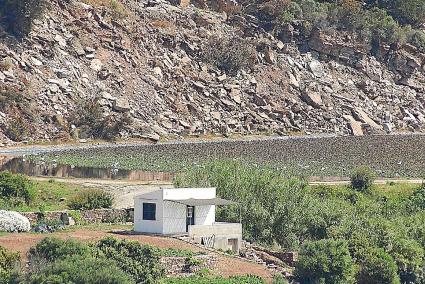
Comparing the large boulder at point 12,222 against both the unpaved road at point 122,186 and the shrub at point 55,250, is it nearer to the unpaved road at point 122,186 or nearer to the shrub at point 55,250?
the shrub at point 55,250

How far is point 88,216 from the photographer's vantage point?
231ft

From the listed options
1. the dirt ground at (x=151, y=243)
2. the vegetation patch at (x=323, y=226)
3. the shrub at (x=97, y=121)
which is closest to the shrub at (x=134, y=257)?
the dirt ground at (x=151, y=243)

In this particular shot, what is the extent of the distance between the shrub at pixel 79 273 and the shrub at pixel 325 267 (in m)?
10.8

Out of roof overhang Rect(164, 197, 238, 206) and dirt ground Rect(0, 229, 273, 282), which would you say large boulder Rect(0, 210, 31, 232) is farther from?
roof overhang Rect(164, 197, 238, 206)

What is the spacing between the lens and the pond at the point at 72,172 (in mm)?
95000

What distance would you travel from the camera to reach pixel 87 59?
137125 millimetres

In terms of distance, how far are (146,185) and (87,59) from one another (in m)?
51.2

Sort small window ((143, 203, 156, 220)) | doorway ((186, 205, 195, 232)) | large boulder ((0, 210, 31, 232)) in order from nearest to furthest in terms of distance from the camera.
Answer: large boulder ((0, 210, 31, 232)) < small window ((143, 203, 156, 220)) < doorway ((186, 205, 195, 232))

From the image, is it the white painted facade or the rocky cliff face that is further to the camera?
the rocky cliff face

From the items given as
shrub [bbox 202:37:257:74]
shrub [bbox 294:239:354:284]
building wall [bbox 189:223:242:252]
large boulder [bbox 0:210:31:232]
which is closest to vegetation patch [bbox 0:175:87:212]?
large boulder [bbox 0:210:31:232]

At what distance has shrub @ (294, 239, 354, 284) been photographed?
60625 millimetres

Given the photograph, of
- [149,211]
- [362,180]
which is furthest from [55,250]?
[362,180]

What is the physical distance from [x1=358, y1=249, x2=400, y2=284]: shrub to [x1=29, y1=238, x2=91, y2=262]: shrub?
14.4m

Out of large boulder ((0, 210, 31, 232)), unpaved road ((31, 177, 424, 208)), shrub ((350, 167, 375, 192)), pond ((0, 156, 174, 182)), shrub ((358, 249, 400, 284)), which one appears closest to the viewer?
large boulder ((0, 210, 31, 232))
